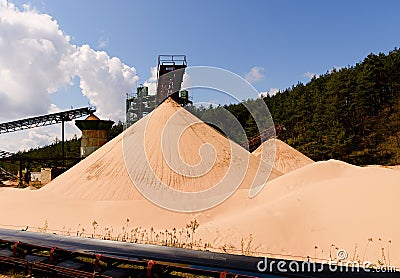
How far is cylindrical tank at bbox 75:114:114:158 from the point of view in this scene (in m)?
32.3

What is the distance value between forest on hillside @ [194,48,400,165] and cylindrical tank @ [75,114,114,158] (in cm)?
1267

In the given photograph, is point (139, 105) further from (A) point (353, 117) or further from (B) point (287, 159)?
(A) point (353, 117)

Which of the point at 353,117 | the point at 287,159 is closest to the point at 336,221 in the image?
the point at 287,159

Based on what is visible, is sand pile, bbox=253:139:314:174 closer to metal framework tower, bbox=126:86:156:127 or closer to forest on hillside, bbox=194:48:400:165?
forest on hillside, bbox=194:48:400:165

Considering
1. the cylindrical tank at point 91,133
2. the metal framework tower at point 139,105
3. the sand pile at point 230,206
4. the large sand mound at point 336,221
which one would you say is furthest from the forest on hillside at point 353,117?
the large sand mound at point 336,221

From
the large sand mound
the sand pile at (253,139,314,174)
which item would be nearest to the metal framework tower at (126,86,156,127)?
the sand pile at (253,139,314,174)

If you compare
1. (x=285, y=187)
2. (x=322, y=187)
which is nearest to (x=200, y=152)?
(x=285, y=187)

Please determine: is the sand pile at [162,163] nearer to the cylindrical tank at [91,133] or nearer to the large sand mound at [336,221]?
the large sand mound at [336,221]

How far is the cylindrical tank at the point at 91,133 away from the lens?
32.3m

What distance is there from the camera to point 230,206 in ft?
46.8

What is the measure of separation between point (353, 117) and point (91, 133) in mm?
39049

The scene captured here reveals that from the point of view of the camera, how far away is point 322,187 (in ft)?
39.2

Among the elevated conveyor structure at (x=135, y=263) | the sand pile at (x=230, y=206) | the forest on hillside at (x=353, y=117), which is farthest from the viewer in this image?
the forest on hillside at (x=353, y=117)

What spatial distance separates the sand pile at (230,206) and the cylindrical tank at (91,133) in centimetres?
1140
